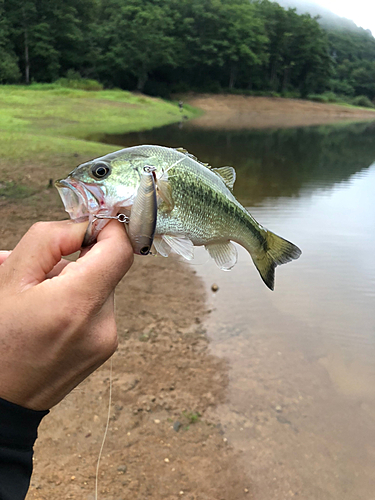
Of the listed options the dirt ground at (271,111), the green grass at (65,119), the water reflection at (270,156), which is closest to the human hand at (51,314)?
the water reflection at (270,156)

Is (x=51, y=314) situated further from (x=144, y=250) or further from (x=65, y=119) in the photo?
(x=65, y=119)

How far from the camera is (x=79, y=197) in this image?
5.36 feet

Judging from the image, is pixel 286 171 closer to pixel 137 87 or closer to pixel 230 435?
pixel 230 435

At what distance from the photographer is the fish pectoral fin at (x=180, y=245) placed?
5.82 ft

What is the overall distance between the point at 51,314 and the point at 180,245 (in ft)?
2.29

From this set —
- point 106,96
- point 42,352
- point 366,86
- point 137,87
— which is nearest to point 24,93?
point 106,96

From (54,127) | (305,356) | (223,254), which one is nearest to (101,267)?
(223,254)

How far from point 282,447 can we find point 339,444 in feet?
2.17

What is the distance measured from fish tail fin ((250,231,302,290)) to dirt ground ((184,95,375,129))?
41.4 metres

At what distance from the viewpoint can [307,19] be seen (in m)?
68.2

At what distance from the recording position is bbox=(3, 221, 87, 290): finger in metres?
1.32

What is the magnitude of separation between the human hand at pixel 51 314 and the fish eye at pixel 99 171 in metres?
0.32

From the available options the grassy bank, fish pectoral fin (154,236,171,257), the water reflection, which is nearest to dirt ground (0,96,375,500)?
fish pectoral fin (154,236,171,257)

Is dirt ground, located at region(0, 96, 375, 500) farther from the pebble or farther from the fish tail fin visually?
the fish tail fin
